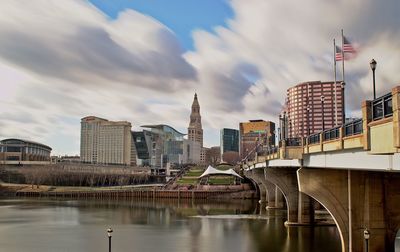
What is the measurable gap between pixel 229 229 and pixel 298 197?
1306 cm

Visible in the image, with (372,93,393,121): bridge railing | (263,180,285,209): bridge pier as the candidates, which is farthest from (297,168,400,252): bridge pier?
(263,180,285,209): bridge pier

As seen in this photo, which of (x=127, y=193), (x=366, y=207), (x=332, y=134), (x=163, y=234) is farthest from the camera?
(x=127, y=193)

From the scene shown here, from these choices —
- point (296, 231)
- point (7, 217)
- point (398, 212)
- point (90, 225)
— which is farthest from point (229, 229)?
point (7, 217)

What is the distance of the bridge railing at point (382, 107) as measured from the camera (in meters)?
19.9

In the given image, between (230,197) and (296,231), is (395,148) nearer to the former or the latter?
(296,231)

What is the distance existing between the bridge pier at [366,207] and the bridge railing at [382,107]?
15.4 meters

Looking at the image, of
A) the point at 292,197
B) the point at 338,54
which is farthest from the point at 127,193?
the point at 338,54

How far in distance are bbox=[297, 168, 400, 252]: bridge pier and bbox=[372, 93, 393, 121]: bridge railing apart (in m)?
15.4

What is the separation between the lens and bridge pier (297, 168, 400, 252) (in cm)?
3550

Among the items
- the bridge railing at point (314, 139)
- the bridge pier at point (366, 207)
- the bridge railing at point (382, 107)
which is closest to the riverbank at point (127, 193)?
the bridge pier at point (366, 207)

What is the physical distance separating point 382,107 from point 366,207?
18.0 m

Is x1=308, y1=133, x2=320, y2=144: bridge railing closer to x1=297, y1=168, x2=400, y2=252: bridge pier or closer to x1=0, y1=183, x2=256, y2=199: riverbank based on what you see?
x1=297, y1=168, x2=400, y2=252: bridge pier

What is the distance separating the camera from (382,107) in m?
20.7

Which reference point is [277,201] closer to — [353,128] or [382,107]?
[353,128]
